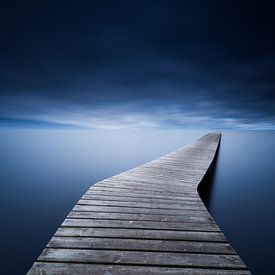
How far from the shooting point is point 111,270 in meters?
1.97

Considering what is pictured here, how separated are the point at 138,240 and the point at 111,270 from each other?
575 millimetres

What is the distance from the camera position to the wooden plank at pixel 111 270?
76.2 inches

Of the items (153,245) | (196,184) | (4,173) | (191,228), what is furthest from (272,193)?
(4,173)

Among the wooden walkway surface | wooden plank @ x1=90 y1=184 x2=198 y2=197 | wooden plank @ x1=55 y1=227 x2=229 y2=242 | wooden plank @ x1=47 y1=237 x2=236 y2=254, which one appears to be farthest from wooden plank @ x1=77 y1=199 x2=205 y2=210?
wooden plank @ x1=47 y1=237 x2=236 y2=254

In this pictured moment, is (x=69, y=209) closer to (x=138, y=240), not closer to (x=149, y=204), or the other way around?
(x=149, y=204)

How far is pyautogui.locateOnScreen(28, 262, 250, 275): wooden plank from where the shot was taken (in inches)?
76.2

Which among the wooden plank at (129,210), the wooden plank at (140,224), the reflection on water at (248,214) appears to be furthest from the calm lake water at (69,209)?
the wooden plank at (140,224)

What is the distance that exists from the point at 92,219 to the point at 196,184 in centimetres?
333

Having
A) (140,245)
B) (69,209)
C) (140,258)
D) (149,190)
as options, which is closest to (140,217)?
(140,245)

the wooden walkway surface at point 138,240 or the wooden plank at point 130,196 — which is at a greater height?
the wooden plank at point 130,196

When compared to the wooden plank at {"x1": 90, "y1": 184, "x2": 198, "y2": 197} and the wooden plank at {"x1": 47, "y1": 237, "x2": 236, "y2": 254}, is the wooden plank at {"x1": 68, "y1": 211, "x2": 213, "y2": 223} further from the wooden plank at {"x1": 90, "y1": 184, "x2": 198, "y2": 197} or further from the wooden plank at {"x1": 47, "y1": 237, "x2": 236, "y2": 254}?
the wooden plank at {"x1": 90, "y1": 184, "x2": 198, "y2": 197}

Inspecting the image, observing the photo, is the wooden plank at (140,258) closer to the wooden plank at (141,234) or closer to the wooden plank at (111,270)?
the wooden plank at (111,270)

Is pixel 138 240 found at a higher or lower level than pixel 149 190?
lower

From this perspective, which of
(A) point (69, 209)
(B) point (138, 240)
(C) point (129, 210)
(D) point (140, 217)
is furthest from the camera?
(A) point (69, 209)
